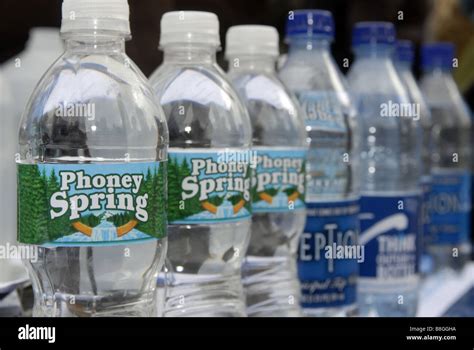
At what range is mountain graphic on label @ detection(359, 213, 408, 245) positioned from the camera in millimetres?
1460

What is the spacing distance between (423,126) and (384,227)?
0.47 metres

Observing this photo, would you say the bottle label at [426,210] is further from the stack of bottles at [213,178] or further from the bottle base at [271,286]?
the bottle base at [271,286]

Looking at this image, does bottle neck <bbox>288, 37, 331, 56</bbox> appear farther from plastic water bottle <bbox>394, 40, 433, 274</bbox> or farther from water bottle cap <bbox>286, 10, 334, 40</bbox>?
plastic water bottle <bbox>394, 40, 433, 274</bbox>

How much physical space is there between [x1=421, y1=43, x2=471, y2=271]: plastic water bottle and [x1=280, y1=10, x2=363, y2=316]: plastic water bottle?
540 millimetres

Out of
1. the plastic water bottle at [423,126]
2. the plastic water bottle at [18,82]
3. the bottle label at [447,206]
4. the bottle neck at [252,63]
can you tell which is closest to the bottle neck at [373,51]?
the plastic water bottle at [423,126]

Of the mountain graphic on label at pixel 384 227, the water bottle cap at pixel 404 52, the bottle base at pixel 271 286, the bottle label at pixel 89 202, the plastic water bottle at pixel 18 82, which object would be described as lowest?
the bottle base at pixel 271 286

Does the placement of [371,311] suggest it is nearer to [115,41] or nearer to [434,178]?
[434,178]

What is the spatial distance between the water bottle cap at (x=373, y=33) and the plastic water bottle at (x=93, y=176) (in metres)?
0.59

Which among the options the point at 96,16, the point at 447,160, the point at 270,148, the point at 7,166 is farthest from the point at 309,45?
the point at 447,160

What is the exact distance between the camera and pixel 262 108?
1.34 metres

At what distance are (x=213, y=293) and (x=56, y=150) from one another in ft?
1.02

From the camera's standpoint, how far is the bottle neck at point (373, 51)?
158cm

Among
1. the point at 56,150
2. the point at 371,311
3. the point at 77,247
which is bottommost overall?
the point at 371,311
